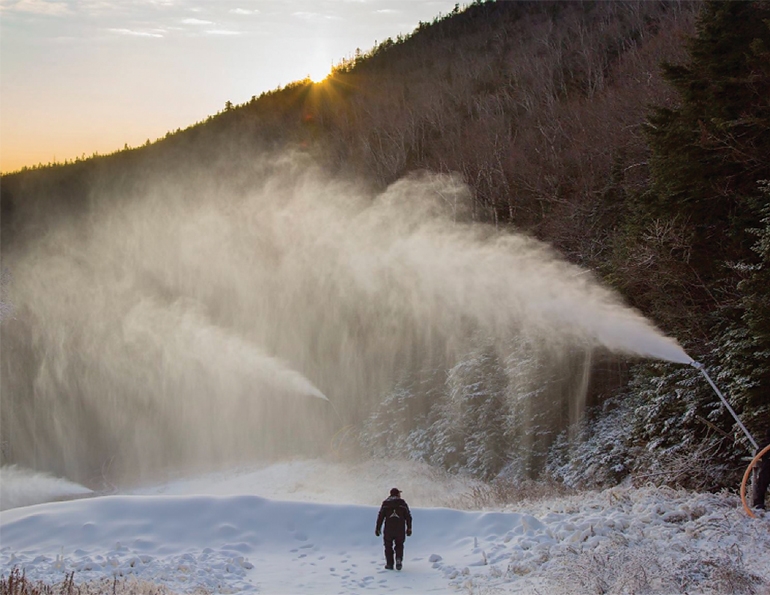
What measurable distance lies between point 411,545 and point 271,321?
4338 cm

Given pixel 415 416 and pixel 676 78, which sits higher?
pixel 676 78

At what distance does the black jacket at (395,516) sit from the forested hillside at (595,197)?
22.3 feet

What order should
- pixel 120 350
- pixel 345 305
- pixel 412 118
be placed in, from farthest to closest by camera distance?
pixel 412 118 < pixel 120 350 < pixel 345 305

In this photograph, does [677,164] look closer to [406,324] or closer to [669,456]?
[669,456]

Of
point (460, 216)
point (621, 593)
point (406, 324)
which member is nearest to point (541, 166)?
point (460, 216)

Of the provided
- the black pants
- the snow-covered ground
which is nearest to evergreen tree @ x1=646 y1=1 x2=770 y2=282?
the snow-covered ground

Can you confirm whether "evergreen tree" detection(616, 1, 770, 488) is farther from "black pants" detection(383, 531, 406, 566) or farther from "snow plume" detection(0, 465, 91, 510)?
"snow plume" detection(0, 465, 91, 510)

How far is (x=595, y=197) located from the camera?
111 feet

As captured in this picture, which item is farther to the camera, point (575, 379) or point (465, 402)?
point (465, 402)

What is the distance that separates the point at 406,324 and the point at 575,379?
1766 cm

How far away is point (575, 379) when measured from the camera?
2866 centimetres

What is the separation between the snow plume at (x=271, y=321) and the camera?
118ft

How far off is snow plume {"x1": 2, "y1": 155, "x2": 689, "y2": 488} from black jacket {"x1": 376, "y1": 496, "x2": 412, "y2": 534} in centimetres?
1093

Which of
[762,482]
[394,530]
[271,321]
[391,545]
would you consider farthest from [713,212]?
[271,321]
